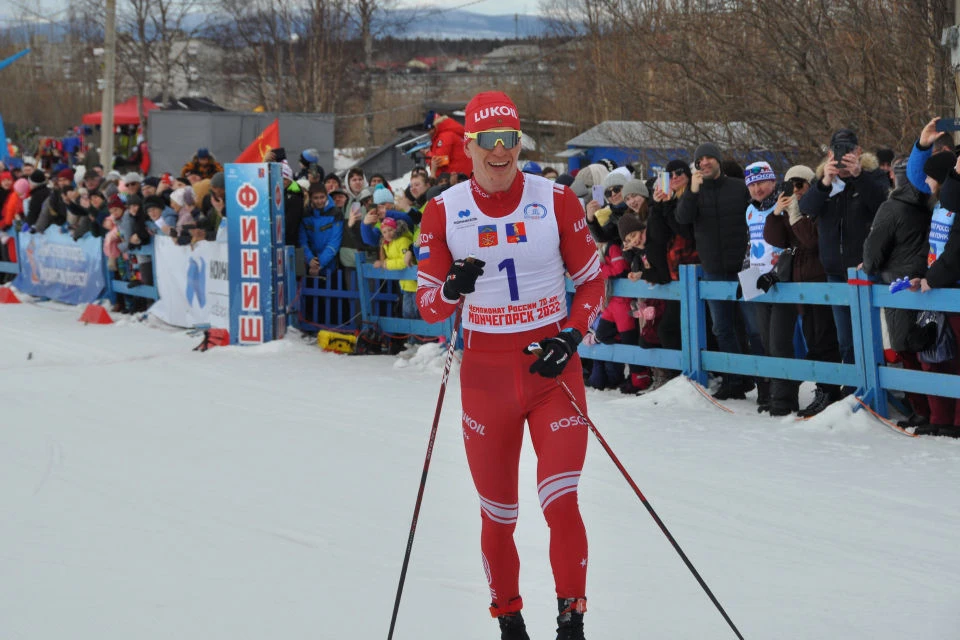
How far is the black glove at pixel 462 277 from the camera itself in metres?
3.96

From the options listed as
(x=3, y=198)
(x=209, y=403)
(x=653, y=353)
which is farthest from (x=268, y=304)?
(x=3, y=198)

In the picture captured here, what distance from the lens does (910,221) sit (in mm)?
7402

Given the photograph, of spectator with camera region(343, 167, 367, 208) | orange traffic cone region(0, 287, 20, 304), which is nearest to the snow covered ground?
spectator with camera region(343, 167, 367, 208)

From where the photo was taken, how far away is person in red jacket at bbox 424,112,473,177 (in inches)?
484

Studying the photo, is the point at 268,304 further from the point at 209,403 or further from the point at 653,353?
the point at 653,353

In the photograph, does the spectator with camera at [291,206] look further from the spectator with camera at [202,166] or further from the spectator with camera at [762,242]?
the spectator with camera at [762,242]

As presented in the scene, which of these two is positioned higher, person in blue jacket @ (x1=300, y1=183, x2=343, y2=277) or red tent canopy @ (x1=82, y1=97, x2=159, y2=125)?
red tent canopy @ (x1=82, y1=97, x2=159, y2=125)

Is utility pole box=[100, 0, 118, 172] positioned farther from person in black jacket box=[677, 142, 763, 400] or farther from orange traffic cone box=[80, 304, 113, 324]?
person in black jacket box=[677, 142, 763, 400]

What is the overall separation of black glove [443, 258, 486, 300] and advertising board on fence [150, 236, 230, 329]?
29.7 ft

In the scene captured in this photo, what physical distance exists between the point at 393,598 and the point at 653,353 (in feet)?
16.3

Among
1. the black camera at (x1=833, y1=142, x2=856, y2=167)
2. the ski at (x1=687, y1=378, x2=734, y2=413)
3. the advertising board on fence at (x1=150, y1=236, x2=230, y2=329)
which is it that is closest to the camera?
the black camera at (x1=833, y1=142, x2=856, y2=167)

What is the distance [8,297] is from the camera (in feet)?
58.9

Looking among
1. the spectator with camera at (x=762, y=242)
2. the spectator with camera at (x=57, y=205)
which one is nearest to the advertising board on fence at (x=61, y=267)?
the spectator with camera at (x=57, y=205)

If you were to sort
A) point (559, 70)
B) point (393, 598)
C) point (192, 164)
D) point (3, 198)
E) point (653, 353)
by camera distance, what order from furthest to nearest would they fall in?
point (559, 70), point (3, 198), point (192, 164), point (653, 353), point (393, 598)
